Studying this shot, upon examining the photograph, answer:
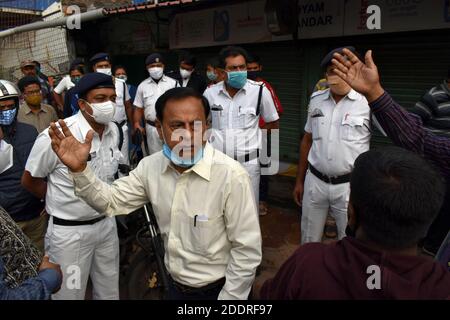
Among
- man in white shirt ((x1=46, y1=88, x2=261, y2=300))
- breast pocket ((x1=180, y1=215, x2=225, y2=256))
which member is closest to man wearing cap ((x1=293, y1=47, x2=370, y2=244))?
man in white shirt ((x1=46, y1=88, x2=261, y2=300))

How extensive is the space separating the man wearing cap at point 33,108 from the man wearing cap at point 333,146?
3.44m

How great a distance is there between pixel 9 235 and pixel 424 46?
16.4 ft

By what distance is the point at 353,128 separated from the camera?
110 inches

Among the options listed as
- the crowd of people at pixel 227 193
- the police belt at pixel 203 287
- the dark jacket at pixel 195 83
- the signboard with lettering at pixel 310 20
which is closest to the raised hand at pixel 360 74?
the crowd of people at pixel 227 193

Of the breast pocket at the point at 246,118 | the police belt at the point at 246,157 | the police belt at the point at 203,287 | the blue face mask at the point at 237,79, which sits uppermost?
the blue face mask at the point at 237,79

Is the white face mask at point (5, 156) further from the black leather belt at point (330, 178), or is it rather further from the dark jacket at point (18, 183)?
the black leather belt at point (330, 178)

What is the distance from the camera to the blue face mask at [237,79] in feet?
11.7

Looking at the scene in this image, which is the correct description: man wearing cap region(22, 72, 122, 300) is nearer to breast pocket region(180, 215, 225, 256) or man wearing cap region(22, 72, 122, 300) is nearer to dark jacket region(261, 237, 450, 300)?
breast pocket region(180, 215, 225, 256)

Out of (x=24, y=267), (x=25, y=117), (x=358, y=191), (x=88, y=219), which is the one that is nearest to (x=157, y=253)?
(x=88, y=219)

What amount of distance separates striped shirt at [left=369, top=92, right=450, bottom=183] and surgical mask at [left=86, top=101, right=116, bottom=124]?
5.55ft

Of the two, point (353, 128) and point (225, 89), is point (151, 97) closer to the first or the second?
point (225, 89)

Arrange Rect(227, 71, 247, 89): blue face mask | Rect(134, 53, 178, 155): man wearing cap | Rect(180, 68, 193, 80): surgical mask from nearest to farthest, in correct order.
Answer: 1. Rect(227, 71, 247, 89): blue face mask
2. Rect(134, 53, 178, 155): man wearing cap
3. Rect(180, 68, 193, 80): surgical mask

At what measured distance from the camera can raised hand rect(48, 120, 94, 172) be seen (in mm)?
1766

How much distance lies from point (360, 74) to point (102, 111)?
1.66m
